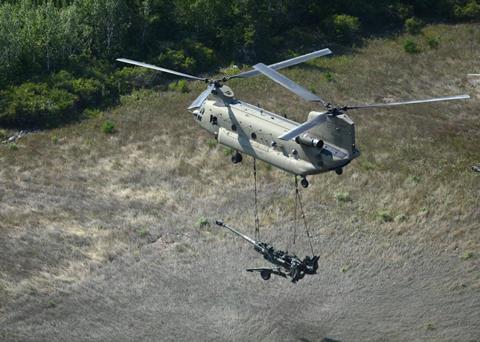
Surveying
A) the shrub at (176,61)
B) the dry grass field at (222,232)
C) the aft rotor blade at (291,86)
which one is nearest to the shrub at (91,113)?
the dry grass field at (222,232)

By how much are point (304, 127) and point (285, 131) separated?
3.28m

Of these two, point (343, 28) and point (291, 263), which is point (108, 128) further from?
point (343, 28)

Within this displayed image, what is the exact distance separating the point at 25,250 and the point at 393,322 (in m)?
20.9

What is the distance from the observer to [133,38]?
219 feet

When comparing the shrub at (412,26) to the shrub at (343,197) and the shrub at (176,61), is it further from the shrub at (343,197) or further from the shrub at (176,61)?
the shrub at (343,197)

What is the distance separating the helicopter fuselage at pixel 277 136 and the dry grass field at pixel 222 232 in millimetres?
8771

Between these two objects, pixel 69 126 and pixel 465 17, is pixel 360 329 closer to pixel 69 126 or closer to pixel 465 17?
pixel 69 126

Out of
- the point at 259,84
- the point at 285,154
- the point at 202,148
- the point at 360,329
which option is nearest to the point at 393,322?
the point at 360,329

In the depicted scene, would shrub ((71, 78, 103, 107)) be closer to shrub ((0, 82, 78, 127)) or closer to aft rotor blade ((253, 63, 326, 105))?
shrub ((0, 82, 78, 127))

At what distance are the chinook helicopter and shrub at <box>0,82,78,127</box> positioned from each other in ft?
65.7

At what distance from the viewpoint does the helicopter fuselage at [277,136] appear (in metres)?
35.7

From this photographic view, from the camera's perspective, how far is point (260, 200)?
50219 mm

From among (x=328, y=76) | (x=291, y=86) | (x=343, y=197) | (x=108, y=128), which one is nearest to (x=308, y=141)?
(x=291, y=86)

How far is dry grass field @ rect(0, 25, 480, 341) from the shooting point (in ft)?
133
